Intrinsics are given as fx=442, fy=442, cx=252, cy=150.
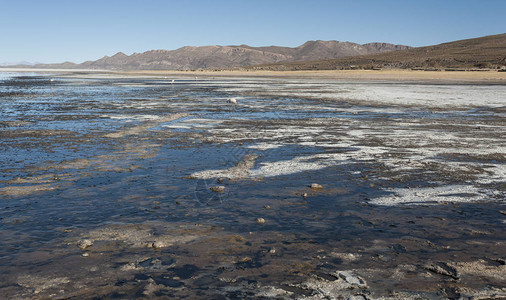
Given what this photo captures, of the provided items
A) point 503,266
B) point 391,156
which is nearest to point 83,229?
point 503,266

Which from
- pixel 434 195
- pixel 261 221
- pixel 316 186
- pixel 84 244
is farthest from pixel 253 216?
pixel 434 195

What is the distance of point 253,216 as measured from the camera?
228 inches

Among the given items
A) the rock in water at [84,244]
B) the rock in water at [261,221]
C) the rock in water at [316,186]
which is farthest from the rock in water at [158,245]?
the rock in water at [316,186]

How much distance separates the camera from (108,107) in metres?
20.5

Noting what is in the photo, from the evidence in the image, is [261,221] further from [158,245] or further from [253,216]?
[158,245]

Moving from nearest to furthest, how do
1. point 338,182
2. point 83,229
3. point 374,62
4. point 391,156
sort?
point 83,229 < point 338,182 < point 391,156 < point 374,62

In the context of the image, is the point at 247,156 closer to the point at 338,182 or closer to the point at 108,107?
the point at 338,182

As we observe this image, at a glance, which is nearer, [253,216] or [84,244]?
[84,244]

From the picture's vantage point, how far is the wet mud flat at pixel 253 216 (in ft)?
13.3

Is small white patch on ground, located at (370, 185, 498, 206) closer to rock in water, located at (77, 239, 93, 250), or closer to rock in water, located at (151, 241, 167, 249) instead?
rock in water, located at (151, 241, 167, 249)

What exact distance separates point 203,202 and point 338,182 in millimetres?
2399

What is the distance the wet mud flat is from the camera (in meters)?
4.05

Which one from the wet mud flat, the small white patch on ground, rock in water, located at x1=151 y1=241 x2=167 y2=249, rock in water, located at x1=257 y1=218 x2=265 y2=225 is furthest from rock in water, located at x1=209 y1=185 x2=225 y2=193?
the small white patch on ground

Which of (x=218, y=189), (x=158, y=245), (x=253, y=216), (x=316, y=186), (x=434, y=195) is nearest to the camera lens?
(x=158, y=245)
